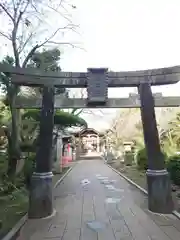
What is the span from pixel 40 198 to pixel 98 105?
11.5 ft

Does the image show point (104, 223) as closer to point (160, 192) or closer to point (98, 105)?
point (160, 192)

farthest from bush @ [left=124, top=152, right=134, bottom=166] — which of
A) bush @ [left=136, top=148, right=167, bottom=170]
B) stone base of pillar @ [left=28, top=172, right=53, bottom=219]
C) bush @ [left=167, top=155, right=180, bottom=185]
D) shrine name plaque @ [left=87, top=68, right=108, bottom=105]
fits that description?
stone base of pillar @ [left=28, top=172, right=53, bottom=219]

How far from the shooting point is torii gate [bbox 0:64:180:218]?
22.1ft

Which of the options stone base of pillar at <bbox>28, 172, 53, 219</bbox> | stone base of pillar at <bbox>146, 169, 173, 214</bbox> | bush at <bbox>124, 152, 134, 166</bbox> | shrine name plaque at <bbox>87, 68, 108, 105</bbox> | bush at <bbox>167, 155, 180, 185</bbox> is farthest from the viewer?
bush at <bbox>124, 152, 134, 166</bbox>

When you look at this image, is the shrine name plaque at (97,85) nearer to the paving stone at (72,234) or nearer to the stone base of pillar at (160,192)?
the stone base of pillar at (160,192)

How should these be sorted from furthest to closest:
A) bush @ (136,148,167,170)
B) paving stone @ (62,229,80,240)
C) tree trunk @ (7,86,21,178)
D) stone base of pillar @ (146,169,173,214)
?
Answer: bush @ (136,148,167,170) < tree trunk @ (7,86,21,178) < stone base of pillar @ (146,169,173,214) < paving stone @ (62,229,80,240)

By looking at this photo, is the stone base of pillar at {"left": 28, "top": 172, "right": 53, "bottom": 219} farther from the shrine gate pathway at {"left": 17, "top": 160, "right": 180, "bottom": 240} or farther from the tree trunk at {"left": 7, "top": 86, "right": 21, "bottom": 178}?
the tree trunk at {"left": 7, "top": 86, "right": 21, "bottom": 178}

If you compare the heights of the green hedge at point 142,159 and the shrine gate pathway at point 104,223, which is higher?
the green hedge at point 142,159

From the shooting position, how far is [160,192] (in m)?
6.72

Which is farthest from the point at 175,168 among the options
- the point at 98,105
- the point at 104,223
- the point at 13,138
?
the point at 13,138

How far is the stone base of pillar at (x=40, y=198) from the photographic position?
21.7 feet

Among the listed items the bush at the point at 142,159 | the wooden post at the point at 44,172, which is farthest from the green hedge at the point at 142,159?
the wooden post at the point at 44,172

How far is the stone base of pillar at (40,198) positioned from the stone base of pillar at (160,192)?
2741 mm

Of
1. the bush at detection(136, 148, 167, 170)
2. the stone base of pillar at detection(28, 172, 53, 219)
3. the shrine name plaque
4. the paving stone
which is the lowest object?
the paving stone
